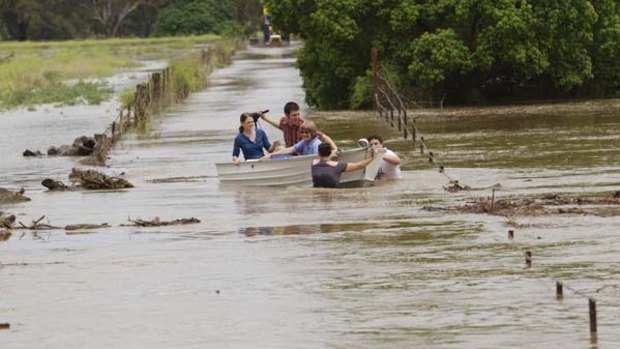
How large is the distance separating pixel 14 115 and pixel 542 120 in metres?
18.9

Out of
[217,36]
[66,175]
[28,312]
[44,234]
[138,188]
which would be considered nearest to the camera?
[28,312]

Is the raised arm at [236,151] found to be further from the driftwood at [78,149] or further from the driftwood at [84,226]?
the driftwood at [78,149]

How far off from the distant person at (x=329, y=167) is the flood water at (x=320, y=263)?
202 millimetres

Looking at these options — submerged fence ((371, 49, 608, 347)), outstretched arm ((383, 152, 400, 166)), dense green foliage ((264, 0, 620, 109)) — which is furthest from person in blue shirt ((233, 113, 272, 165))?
dense green foliage ((264, 0, 620, 109))

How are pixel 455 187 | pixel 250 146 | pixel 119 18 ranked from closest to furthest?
1. pixel 455 187
2. pixel 250 146
3. pixel 119 18

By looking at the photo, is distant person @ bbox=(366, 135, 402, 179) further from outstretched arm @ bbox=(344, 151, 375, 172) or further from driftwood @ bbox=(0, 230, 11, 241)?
driftwood @ bbox=(0, 230, 11, 241)

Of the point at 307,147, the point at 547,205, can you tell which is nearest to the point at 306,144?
the point at 307,147

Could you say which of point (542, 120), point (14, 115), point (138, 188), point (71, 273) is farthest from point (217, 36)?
point (71, 273)

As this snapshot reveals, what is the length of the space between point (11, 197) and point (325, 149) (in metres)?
4.95

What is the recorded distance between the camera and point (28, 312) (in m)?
Answer: 14.1

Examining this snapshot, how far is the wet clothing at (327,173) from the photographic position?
2305 cm

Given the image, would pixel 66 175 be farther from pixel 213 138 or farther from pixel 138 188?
pixel 213 138

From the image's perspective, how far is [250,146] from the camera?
24.8 m

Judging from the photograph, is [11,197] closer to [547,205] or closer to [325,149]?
[325,149]
